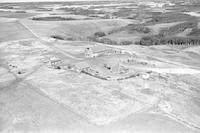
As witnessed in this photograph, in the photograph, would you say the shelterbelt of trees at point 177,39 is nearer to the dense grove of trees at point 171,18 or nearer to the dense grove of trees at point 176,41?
the dense grove of trees at point 176,41

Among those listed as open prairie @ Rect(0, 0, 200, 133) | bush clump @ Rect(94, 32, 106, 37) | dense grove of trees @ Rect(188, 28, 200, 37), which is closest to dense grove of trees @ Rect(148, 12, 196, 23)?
dense grove of trees @ Rect(188, 28, 200, 37)

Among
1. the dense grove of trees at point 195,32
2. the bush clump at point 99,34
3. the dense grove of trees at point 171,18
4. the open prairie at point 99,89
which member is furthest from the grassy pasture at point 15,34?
the dense grove of trees at point 171,18

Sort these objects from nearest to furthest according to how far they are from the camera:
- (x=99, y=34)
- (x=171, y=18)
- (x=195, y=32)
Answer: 1. (x=195, y=32)
2. (x=99, y=34)
3. (x=171, y=18)

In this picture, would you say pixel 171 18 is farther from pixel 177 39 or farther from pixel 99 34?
pixel 177 39

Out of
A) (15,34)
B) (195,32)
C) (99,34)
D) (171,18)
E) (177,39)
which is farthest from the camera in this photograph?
(171,18)

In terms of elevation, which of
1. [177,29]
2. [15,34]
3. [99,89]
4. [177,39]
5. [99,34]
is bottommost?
[99,34]

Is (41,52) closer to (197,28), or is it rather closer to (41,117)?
(41,117)

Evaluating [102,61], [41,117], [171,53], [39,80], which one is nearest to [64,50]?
[102,61]

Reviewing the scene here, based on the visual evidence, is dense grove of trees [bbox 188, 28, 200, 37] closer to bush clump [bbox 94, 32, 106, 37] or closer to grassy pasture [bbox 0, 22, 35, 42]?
bush clump [bbox 94, 32, 106, 37]

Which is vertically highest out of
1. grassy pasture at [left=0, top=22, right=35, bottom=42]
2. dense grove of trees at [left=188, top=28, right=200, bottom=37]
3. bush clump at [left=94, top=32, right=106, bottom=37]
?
grassy pasture at [left=0, top=22, right=35, bottom=42]

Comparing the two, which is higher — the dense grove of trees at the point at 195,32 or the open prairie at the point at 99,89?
the dense grove of trees at the point at 195,32

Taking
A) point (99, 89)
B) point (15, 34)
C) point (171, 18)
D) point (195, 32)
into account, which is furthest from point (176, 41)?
point (171, 18)
